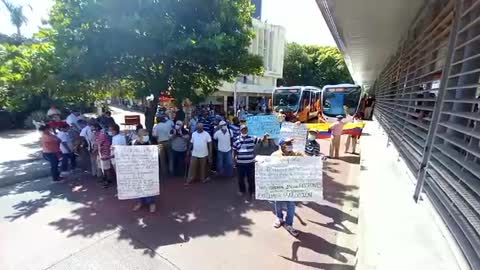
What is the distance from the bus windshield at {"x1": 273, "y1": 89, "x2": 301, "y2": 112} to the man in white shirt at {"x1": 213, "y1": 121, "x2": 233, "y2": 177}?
13883 mm

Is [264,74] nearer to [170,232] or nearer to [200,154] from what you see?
[200,154]

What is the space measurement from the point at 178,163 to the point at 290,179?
4506 mm

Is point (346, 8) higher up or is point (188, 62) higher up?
point (346, 8)

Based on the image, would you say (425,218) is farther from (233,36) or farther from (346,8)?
(233,36)

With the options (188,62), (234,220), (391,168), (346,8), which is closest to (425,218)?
(391,168)

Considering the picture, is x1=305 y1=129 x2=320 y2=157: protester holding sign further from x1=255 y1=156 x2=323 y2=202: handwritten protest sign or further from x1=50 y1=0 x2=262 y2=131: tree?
x1=50 y1=0 x2=262 y2=131: tree

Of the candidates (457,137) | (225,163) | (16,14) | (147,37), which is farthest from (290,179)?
(16,14)

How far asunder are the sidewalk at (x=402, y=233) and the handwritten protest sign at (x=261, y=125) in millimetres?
4221

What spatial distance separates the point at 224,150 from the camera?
7.75 m

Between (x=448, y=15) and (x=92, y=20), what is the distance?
771 centimetres

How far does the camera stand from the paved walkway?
4.10 meters

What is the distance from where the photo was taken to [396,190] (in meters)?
4.27

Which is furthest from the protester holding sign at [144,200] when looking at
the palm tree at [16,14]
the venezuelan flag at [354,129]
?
the palm tree at [16,14]

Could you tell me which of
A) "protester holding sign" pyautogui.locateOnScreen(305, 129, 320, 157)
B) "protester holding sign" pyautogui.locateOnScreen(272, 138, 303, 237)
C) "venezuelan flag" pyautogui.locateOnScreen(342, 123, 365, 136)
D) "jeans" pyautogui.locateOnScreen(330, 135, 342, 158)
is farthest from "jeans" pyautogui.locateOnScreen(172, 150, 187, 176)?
"venezuelan flag" pyautogui.locateOnScreen(342, 123, 365, 136)
